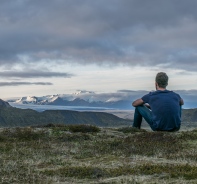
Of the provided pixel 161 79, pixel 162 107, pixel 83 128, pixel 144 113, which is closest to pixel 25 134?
pixel 83 128

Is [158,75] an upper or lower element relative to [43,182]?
upper

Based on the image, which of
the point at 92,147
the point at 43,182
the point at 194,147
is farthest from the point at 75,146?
the point at 43,182

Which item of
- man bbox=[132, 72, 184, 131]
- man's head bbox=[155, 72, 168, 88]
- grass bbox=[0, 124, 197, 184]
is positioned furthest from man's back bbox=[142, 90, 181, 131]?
grass bbox=[0, 124, 197, 184]

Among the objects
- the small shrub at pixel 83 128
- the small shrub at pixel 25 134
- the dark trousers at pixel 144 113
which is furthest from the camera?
the small shrub at pixel 83 128

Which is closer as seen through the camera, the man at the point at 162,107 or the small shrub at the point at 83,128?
the man at the point at 162,107

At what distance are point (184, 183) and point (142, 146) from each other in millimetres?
6831

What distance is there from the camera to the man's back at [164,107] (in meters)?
17.3

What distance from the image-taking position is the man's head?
1736 cm

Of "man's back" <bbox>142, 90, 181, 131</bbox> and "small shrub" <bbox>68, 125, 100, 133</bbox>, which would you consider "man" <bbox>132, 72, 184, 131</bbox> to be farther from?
"small shrub" <bbox>68, 125, 100, 133</bbox>

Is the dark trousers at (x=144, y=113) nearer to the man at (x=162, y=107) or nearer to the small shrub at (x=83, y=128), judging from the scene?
the man at (x=162, y=107)

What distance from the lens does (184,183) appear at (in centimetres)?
870

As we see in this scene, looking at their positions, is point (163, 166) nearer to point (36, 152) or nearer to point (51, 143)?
point (36, 152)

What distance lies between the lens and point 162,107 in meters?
17.3

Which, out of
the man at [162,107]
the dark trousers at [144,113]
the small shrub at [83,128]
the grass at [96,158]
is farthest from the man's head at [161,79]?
the small shrub at [83,128]
